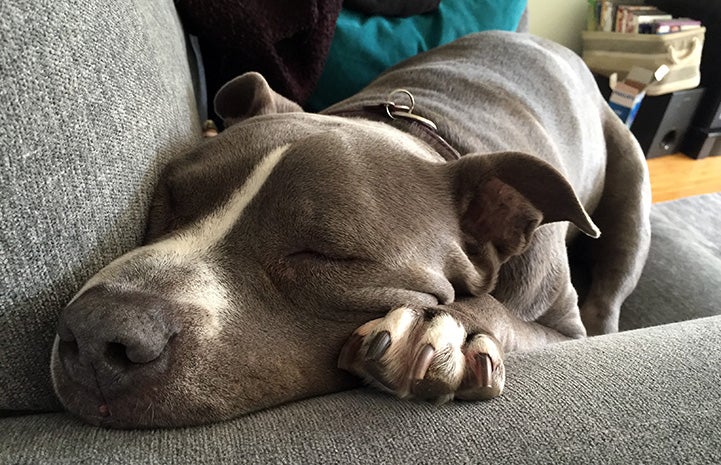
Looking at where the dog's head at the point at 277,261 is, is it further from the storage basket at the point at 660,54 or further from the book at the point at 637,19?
the book at the point at 637,19

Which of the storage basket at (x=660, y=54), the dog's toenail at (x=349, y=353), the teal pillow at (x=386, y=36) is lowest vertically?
the storage basket at (x=660, y=54)

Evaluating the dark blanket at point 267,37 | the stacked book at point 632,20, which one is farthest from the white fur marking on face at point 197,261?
the stacked book at point 632,20

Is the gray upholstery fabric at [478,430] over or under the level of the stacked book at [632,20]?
over

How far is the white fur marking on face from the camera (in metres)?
0.96

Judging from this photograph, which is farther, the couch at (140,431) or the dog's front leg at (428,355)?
the dog's front leg at (428,355)

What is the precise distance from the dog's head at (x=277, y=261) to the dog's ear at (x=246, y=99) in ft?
0.86

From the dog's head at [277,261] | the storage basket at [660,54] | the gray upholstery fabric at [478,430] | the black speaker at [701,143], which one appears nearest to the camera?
the gray upholstery fabric at [478,430]

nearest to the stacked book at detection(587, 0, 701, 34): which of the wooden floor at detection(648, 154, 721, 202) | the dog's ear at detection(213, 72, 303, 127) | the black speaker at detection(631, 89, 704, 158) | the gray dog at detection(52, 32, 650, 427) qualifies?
the black speaker at detection(631, 89, 704, 158)

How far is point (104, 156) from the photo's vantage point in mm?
962

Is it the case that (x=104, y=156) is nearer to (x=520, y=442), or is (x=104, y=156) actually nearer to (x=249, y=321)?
(x=249, y=321)

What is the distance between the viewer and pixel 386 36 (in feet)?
8.28

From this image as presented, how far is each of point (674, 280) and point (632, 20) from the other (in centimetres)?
271

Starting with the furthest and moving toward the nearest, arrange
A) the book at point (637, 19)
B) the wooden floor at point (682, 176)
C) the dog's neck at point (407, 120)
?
the book at point (637, 19)
the wooden floor at point (682, 176)
the dog's neck at point (407, 120)

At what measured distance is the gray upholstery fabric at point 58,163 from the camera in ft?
2.59
